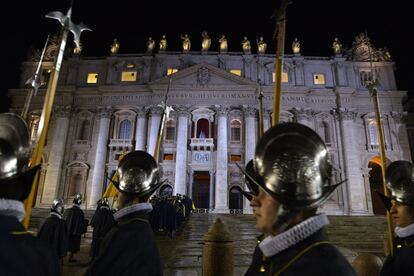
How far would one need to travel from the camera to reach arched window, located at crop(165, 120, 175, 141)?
1152 inches

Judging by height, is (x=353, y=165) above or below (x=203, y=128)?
below

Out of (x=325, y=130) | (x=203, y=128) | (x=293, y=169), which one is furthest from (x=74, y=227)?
(x=325, y=130)

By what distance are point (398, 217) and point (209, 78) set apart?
27530 mm

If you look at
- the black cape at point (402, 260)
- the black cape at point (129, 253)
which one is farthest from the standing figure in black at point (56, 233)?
the black cape at point (402, 260)

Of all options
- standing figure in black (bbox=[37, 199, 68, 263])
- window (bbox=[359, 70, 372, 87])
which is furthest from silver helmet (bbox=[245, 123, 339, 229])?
window (bbox=[359, 70, 372, 87])

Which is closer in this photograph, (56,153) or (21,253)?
(21,253)

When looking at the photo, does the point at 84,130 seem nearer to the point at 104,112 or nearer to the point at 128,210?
the point at 104,112

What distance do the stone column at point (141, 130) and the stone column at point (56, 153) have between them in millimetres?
7373

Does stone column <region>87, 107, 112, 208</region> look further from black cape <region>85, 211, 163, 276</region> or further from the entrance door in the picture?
black cape <region>85, 211, 163, 276</region>

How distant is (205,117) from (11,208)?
27.6m

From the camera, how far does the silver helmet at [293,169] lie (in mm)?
1768

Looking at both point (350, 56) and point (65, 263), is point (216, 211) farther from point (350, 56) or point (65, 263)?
point (350, 56)

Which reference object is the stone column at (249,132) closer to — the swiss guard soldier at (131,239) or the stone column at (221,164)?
the stone column at (221,164)

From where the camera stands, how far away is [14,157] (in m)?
2.09
